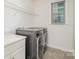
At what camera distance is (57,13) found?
3.97m

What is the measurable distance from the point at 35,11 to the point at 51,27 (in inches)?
44.0

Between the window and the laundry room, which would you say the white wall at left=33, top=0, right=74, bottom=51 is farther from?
the window

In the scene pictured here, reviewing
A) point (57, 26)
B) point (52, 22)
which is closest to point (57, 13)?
point (52, 22)

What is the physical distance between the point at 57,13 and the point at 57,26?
0.59m

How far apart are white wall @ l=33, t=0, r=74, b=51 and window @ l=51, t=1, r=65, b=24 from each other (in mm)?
180

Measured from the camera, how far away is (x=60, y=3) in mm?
3836

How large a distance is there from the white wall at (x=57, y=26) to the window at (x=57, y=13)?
0.18 meters

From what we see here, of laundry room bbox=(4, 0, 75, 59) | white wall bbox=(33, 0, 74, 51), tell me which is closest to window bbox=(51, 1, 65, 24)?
laundry room bbox=(4, 0, 75, 59)

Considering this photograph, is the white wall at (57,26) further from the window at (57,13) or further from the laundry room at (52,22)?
the window at (57,13)

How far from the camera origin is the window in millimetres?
3793

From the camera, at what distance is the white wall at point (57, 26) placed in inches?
139

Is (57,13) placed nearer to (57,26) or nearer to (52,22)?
(52,22)
